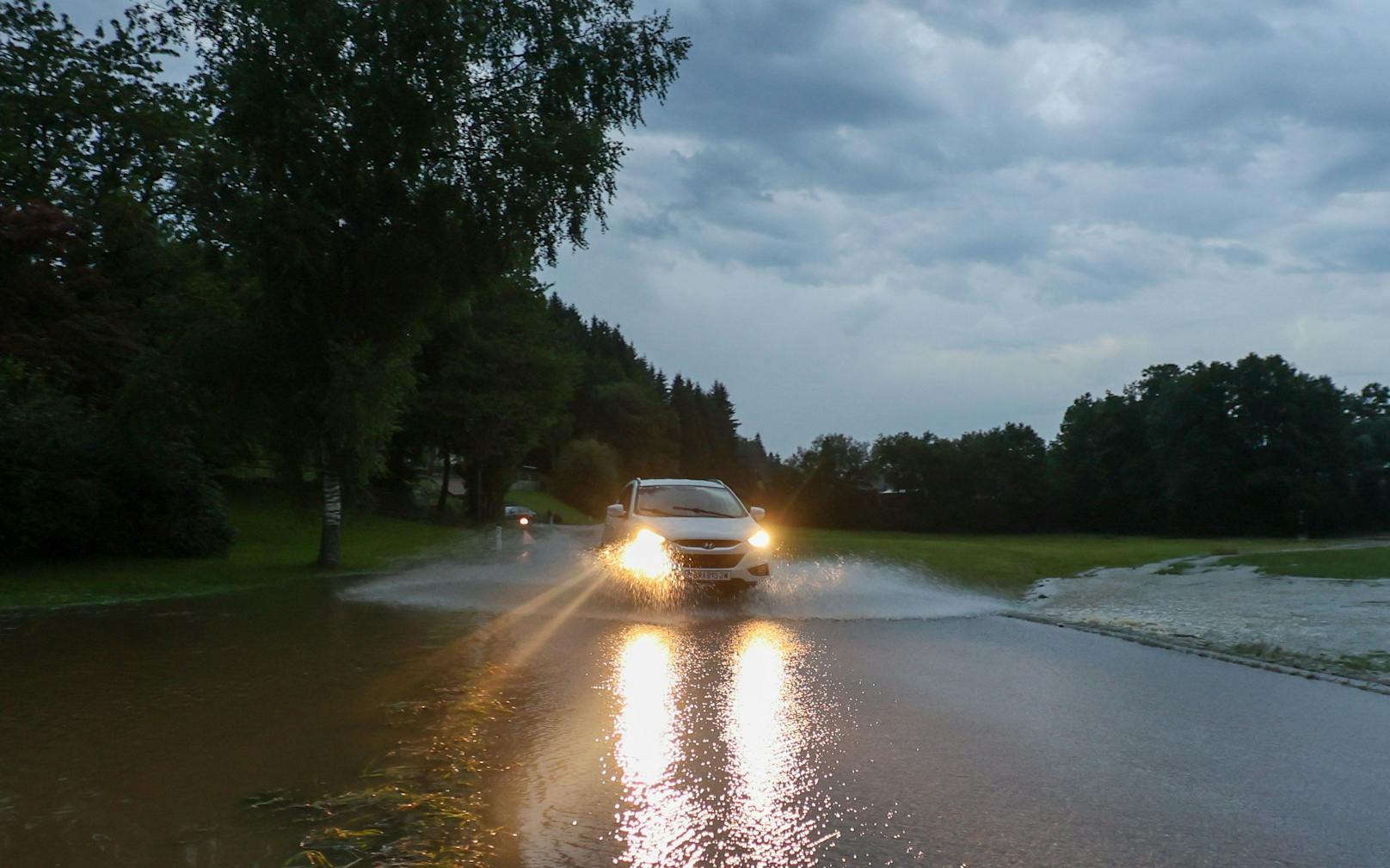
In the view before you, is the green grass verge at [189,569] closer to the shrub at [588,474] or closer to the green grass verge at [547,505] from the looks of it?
the green grass verge at [547,505]

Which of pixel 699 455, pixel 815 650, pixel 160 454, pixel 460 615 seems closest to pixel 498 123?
pixel 160 454

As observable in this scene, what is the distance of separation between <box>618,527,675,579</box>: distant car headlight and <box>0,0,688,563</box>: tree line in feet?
22.1

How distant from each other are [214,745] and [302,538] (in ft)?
101

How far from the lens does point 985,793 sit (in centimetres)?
549

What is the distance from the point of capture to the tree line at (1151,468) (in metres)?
71.1

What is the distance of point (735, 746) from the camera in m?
6.51

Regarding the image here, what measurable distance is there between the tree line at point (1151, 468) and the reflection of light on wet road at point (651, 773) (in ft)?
232

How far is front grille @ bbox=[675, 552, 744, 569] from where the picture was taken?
1545 centimetres

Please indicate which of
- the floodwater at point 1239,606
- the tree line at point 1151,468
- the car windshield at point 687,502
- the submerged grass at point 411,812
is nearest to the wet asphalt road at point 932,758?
the submerged grass at point 411,812

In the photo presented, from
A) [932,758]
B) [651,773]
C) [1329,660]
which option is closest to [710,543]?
[1329,660]

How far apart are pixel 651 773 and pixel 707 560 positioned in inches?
381

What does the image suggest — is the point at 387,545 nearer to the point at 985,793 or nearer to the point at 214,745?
the point at 214,745

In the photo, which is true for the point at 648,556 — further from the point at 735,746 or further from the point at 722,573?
the point at 735,746

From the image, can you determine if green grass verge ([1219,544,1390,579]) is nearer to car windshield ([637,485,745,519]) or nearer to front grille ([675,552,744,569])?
car windshield ([637,485,745,519])
